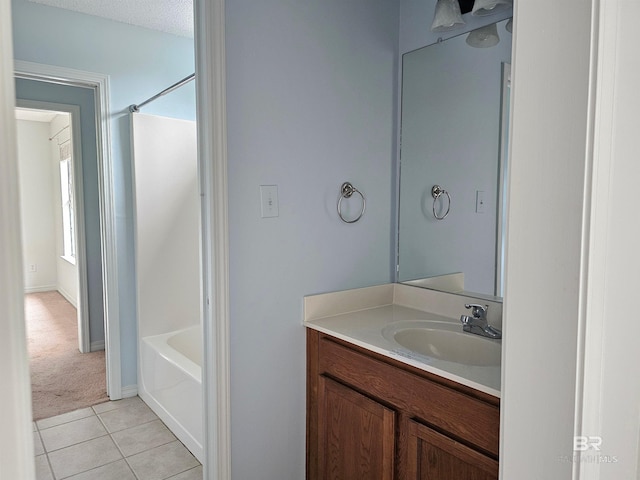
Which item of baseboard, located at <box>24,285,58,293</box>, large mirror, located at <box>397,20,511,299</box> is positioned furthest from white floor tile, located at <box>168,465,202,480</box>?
baseboard, located at <box>24,285,58,293</box>

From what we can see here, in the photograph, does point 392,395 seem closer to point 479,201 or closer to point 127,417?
point 479,201

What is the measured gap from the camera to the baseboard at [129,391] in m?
2.89

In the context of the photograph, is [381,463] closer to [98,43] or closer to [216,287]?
[216,287]

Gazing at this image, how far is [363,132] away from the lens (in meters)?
1.91

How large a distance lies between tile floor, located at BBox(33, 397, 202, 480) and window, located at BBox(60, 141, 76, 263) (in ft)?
11.4

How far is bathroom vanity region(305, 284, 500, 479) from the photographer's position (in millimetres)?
1233

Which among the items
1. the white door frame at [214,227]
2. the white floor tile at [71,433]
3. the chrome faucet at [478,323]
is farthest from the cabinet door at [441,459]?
the white floor tile at [71,433]

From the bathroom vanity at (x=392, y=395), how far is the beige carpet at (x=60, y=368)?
1.82m

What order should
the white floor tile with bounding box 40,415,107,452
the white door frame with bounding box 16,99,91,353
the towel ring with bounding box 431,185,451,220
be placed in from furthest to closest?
1. the white door frame with bounding box 16,99,91,353
2. the white floor tile with bounding box 40,415,107,452
3. the towel ring with bounding box 431,185,451,220

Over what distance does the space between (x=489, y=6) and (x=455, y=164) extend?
1.87ft

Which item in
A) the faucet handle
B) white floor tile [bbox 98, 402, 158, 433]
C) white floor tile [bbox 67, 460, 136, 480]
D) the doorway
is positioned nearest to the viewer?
the faucet handle

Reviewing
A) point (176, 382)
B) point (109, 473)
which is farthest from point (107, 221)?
point (109, 473)

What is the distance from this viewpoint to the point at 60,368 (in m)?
3.37

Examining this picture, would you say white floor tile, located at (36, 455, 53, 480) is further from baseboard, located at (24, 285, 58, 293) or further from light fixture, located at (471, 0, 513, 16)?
baseboard, located at (24, 285, 58, 293)
